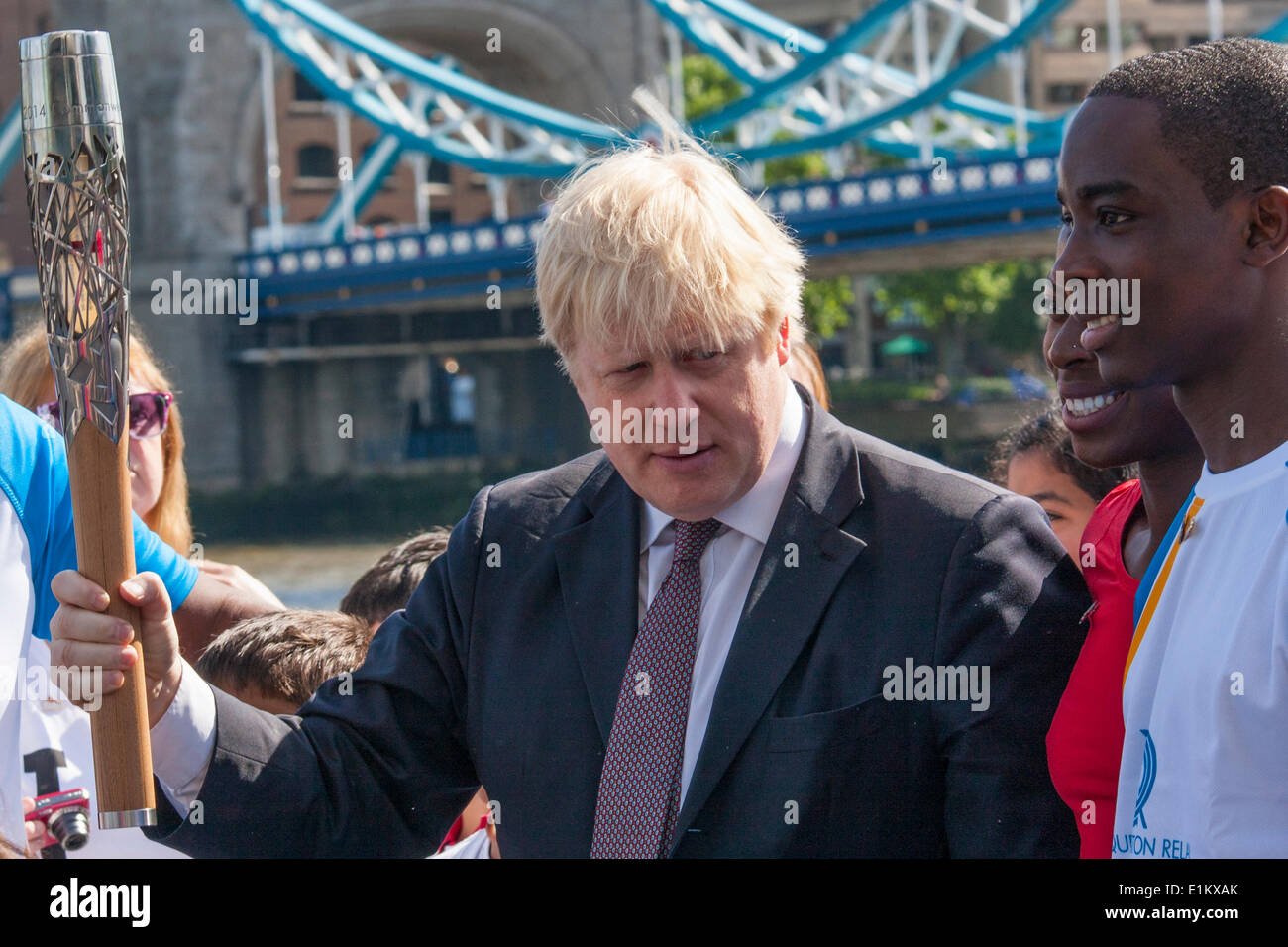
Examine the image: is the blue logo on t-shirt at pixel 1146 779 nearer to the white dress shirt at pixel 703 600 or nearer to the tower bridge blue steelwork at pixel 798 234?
the white dress shirt at pixel 703 600

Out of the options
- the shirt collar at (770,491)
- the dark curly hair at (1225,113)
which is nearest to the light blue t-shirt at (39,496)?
the shirt collar at (770,491)

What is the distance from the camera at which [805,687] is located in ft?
5.58

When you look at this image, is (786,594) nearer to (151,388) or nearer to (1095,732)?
(1095,732)

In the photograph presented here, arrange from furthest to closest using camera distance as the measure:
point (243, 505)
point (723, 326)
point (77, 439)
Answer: point (243, 505)
point (723, 326)
point (77, 439)

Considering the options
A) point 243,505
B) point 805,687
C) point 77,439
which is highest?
point 77,439

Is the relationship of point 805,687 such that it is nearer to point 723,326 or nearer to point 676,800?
point 676,800

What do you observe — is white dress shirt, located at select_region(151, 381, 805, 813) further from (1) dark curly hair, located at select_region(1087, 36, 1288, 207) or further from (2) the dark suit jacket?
(1) dark curly hair, located at select_region(1087, 36, 1288, 207)

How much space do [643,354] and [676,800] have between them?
49 centimetres

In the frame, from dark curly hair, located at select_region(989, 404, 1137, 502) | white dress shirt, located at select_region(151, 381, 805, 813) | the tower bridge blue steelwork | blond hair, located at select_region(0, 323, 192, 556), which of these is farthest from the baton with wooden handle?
the tower bridge blue steelwork

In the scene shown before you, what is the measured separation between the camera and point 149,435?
3.01 meters

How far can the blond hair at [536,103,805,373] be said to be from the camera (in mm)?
1666

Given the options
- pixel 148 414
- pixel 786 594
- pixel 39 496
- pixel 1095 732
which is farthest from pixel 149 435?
pixel 1095 732

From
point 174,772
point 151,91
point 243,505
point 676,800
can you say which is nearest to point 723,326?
point 676,800

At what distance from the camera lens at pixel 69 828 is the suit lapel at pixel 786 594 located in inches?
39.1
